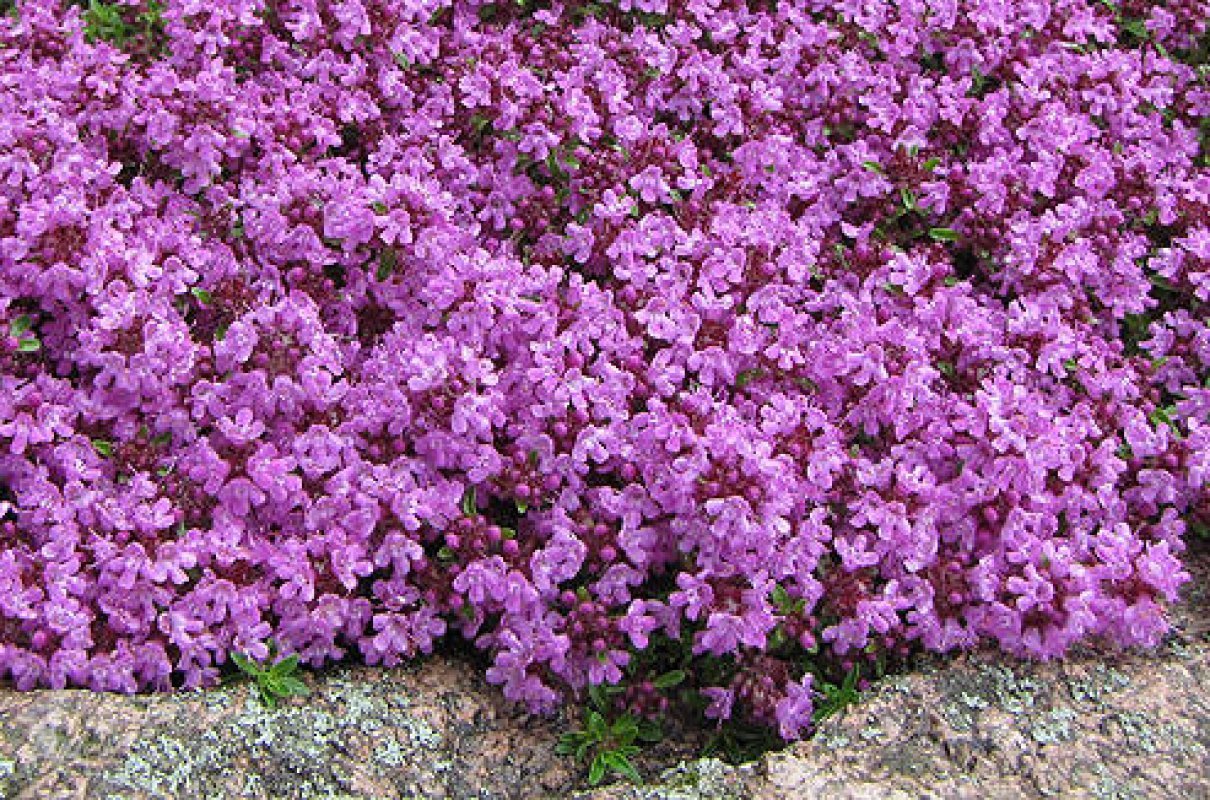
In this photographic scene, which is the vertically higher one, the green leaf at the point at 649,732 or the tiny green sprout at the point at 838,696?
the tiny green sprout at the point at 838,696

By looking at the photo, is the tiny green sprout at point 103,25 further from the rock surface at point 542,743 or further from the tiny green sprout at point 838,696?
the tiny green sprout at point 838,696

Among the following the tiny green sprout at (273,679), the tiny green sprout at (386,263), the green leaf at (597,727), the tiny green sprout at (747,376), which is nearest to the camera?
the tiny green sprout at (273,679)

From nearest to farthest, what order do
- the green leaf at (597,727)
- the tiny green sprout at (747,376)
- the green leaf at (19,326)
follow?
the green leaf at (597,727), the green leaf at (19,326), the tiny green sprout at (747,376)

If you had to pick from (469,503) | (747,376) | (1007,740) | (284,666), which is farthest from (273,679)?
(1007,740)

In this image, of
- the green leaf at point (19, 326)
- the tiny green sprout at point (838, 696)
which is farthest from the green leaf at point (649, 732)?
the green leaf at point (19, 326)

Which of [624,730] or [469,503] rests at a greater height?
[469,503]

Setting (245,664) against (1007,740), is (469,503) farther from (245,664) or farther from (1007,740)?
(1007,740)
